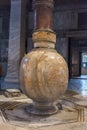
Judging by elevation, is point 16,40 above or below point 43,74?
above

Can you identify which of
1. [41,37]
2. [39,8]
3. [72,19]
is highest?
[72,19]

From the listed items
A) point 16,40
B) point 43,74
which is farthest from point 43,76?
point 16,40

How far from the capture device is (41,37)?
10.3 feet

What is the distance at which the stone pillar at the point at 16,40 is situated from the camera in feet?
25.3

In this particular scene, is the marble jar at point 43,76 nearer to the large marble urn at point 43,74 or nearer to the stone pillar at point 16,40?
the large marble urn at point 43,74

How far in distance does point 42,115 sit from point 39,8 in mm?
1581

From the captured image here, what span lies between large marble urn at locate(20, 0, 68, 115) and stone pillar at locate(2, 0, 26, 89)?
441 centimetres

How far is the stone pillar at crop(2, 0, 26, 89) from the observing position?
7.72 metres

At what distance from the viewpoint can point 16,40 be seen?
7.90 m

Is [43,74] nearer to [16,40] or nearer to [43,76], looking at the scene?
[43,76]

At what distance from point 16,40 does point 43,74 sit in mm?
5164

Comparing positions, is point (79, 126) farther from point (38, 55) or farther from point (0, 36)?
point (0, 36)

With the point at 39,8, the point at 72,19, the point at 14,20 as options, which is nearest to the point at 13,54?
the point at 14,20

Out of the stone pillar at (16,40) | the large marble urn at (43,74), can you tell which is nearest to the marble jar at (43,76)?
the large marble urn at (43,74)
